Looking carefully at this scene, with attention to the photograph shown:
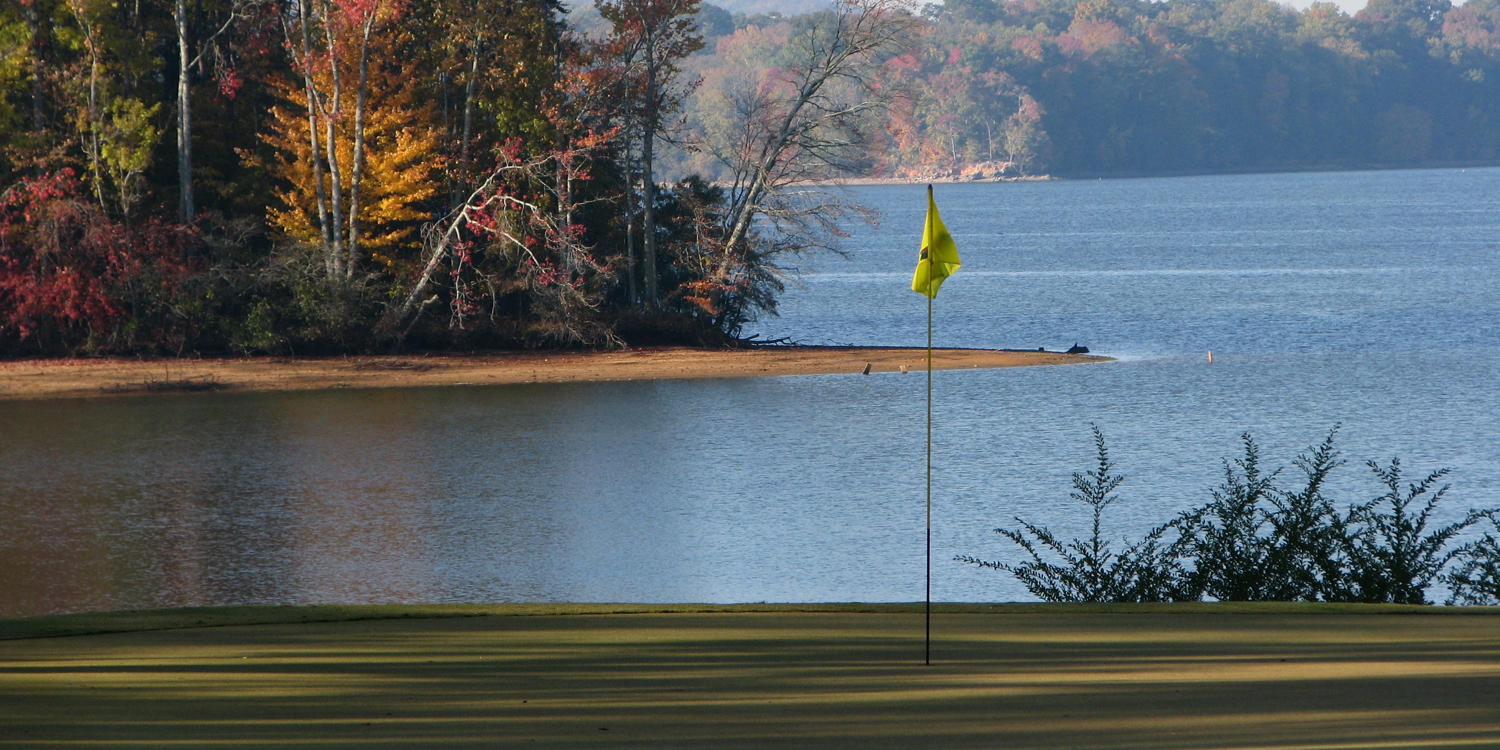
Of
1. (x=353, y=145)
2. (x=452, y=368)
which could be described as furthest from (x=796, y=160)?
(x=353, y=145)

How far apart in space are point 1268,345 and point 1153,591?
33.5m

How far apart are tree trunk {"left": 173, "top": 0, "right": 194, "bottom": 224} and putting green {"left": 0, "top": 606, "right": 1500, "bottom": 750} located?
30.0 meters

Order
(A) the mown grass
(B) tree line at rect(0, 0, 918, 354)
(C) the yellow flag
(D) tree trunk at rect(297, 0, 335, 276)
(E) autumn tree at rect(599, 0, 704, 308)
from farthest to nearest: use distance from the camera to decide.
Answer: (E) autumn tree at rect(599, 0, 704, 308), (B) tree line at rect(0, 0, 918, 354), (D) tree trunk at rect(297, 0, 335, 276), (A) the mown grass, (C) the yellow flag

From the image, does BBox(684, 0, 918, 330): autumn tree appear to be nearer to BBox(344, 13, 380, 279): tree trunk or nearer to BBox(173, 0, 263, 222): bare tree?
BBox(344, 13, 380, 279): tree trunk

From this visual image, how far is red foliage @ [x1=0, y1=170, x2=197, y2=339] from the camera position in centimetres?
3566

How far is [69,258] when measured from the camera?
119 feet

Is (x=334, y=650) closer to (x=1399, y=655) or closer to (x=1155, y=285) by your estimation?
(x=1399, y=655)

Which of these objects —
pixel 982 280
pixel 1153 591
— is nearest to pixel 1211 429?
pixel 1153 591

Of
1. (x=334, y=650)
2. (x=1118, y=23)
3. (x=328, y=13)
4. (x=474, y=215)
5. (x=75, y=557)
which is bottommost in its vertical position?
(x=75, y=557)

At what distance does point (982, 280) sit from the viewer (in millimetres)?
68312

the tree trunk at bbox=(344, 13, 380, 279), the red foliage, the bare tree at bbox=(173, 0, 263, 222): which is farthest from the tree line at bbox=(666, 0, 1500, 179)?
the red foliage

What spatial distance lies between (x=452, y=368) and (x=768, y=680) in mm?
31175

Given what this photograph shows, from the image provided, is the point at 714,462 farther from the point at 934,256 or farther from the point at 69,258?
the point at 69,258

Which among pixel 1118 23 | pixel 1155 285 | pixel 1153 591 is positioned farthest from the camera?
pixel 1118 23
